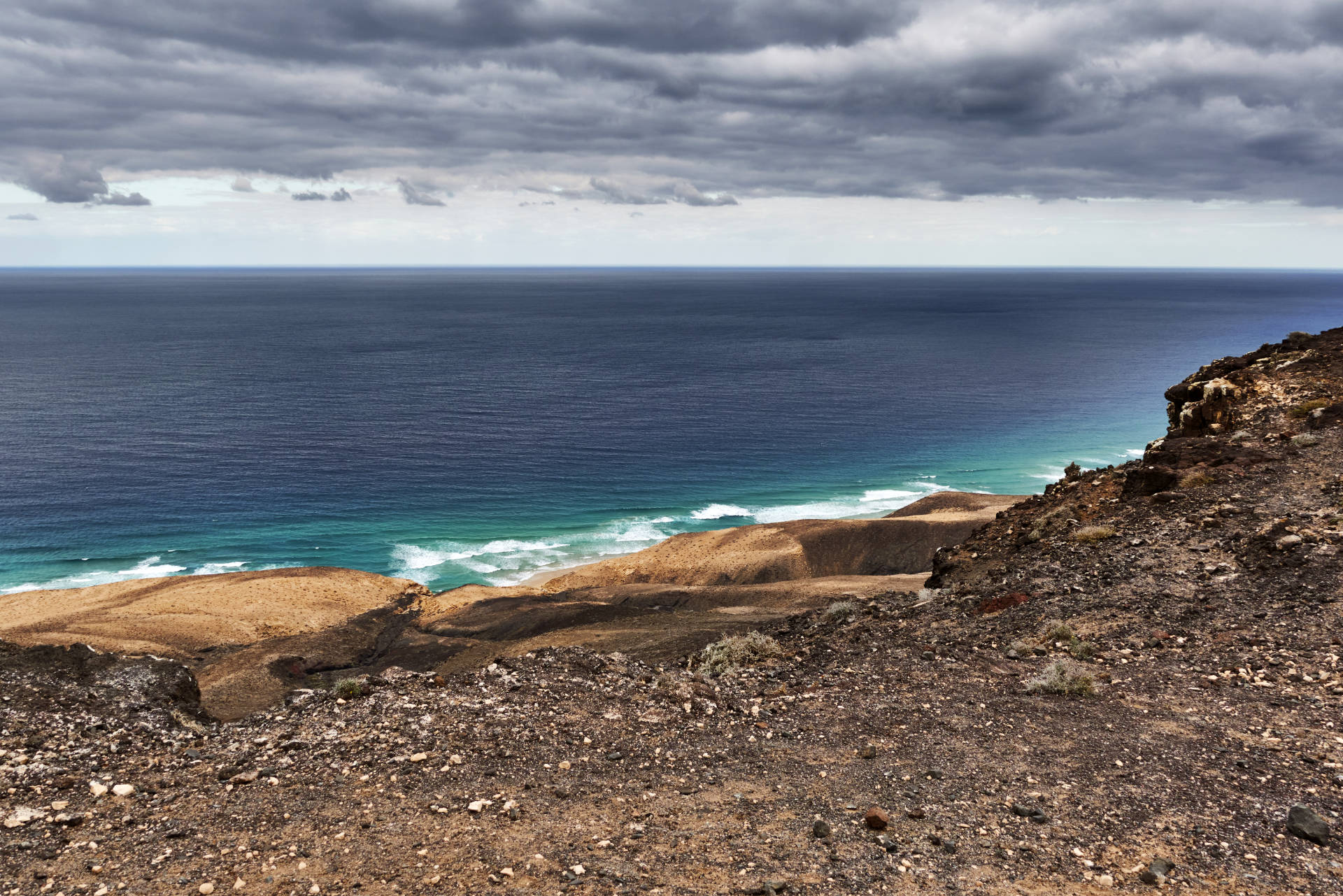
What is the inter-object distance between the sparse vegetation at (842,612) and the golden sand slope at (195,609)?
28.1m

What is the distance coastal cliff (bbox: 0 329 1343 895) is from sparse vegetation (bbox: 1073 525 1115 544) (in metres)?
0.07

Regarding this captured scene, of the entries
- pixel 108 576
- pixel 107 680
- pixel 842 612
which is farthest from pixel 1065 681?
pixel 108 576

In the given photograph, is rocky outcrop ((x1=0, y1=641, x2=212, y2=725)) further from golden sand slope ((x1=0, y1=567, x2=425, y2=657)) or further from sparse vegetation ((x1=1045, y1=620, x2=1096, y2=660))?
golden sand slope ((x1=0, y1=567, x2=425, y2=657))

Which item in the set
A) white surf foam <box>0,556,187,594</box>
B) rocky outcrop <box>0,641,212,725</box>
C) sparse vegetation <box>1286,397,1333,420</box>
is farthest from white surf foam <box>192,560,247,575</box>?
sparse vegetation <box>1286,397,1333,420</box>

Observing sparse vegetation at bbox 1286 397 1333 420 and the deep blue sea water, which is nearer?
sparse vegetation at bbox 1286 397 1333 420

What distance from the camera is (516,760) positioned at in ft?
43.9

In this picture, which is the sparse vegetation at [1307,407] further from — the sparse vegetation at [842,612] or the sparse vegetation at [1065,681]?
the sparse vegetation at [1065,681]

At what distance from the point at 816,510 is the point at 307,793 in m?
59.0

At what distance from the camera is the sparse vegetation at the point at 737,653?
18.8 m

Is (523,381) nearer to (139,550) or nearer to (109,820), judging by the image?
(139,550)

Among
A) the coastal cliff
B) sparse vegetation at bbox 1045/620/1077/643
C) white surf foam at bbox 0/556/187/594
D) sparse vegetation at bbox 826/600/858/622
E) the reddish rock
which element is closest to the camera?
the coastal cliff

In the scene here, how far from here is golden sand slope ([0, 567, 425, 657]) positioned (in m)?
35.8

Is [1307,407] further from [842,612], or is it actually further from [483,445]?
[483,445]

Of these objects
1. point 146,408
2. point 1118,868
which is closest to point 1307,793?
point 1118,868
